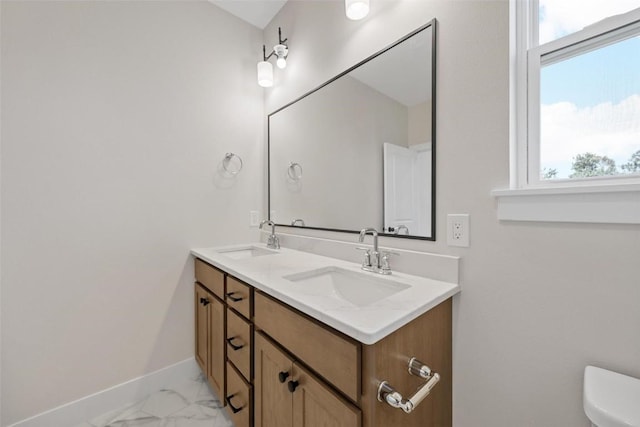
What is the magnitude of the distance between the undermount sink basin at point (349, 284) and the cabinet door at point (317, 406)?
0.31 m

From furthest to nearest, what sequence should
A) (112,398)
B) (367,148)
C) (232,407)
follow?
Result: (112,398)
(367,148)
(232,407)

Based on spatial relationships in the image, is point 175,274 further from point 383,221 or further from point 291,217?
point 383,221

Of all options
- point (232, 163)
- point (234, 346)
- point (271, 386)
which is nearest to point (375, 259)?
point (271, 386)

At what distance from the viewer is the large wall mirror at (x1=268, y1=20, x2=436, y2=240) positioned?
3.74ft

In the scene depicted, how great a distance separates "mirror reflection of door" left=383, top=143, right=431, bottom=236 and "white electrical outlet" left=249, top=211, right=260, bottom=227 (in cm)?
116

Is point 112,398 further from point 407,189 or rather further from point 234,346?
point 407,189

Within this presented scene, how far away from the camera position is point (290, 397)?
2.93ft

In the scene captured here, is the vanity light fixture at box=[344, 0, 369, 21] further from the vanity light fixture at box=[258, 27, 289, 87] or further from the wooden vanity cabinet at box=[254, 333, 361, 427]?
the wooden vanity cabinet at box=[254, 333, 361, 427]

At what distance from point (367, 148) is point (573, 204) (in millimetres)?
868

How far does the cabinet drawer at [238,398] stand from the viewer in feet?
3.76

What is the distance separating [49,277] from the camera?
1356 mm

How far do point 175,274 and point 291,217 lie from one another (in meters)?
0.85

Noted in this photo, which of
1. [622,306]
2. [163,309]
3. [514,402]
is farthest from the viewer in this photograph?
[163,309]

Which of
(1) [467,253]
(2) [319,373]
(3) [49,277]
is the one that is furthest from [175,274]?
(1) [467,253]
